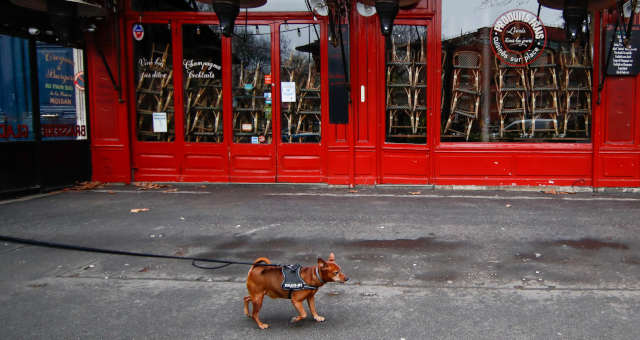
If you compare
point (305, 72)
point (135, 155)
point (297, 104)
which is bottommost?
point (135, 155)

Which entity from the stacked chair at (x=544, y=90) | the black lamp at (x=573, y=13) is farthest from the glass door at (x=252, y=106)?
the black lamp at (x=573, y=13)

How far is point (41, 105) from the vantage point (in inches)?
361

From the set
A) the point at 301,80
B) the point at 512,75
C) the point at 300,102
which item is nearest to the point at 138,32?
the point at 301,80

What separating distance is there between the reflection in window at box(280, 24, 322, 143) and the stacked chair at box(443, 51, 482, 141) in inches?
106

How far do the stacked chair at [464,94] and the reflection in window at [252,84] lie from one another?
3.74 meters

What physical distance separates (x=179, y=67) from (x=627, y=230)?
848cm

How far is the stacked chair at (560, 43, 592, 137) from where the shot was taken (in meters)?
9.23

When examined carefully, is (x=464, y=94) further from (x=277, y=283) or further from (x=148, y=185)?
(x=277, y=283)

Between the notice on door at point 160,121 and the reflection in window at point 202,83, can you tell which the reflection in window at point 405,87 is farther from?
the notice on door at point 160,121

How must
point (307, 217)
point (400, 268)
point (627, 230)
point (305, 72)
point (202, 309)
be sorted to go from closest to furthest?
point (202, 309), point (400, 268), point (627, 230), point (307, 217), point (305, 72)

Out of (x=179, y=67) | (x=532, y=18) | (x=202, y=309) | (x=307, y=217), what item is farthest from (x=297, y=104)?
(x=202, y=309)

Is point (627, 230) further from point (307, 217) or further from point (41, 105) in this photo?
point (41, 105)

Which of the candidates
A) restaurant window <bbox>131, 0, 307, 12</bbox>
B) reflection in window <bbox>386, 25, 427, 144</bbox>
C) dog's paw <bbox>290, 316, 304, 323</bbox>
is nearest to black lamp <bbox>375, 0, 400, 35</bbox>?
reflection in window <bbox>386, 25, 427, 144</bbox>

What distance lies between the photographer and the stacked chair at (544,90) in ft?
30.8
